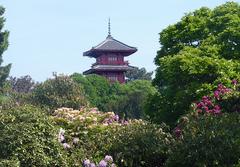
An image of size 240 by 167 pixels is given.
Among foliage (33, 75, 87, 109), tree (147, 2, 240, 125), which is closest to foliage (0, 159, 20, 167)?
tree (147, 2, 240, 125)

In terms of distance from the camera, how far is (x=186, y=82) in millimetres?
17109

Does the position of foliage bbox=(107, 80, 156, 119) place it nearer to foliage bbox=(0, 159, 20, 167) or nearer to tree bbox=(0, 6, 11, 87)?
tree bbox=(0, 6, 11, 87)

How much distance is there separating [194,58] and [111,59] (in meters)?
45.3

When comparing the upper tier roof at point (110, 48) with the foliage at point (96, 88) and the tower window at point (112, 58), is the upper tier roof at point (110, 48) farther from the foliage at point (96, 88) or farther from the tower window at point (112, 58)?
the foliage at point (96, 88)

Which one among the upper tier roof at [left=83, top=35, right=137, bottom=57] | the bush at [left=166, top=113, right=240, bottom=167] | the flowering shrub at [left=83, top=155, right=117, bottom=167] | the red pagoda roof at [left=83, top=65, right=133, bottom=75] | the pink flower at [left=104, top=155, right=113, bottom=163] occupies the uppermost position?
the upper tier roof at [left=83, top=35, right=137, bottom=57]

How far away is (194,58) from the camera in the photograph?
16906 millimetres

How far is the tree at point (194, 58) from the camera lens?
16664 millimetres

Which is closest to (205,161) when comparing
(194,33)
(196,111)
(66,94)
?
(196,111)

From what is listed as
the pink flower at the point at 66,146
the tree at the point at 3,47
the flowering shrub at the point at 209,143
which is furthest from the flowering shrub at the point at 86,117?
the tree at the point at 3,47

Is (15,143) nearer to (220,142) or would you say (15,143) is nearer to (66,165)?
(66,165)

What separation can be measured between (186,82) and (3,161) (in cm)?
865

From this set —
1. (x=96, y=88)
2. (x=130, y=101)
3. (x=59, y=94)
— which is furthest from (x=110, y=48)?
(x=59, y=94)

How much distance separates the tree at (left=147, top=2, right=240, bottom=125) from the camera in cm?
1666

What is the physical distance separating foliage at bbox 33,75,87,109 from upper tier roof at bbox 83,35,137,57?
2062cm
